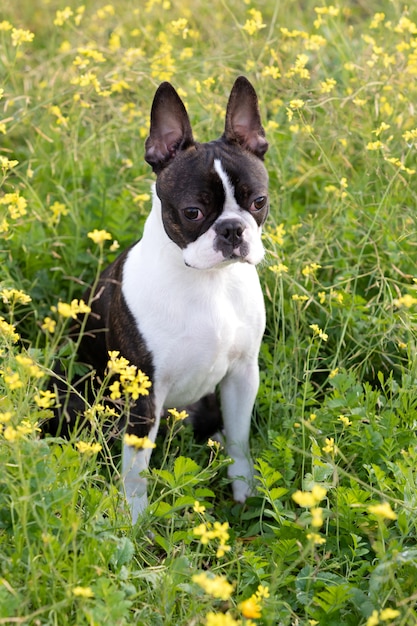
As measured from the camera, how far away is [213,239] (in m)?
3.37

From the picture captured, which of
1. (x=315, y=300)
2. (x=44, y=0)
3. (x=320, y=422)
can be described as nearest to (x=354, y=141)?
(x=315, y=300)

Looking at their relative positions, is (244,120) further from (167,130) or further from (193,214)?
(193,214)

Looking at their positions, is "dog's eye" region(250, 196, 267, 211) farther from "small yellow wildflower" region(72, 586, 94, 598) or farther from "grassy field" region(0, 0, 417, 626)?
"small yellow wildflower" region(72, 586, 94, 598)

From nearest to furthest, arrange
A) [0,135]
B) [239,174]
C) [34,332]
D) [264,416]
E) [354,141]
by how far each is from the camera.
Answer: [239,174] < [264,416] < [34,332] < [354,141] < [0,135]

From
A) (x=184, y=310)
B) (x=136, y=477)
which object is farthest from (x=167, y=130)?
(x=136, y=477)

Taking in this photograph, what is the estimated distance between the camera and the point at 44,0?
24.1ft

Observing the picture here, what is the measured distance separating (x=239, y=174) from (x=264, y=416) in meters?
1.18

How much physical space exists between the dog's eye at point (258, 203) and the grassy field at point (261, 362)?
385 mm

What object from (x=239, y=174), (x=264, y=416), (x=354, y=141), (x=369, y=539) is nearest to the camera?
(x=369, y=539)

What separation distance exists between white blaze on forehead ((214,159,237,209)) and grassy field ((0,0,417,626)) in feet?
1.63

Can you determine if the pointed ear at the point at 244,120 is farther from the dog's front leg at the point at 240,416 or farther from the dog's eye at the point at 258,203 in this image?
the dog's front leg at the point at 240,416

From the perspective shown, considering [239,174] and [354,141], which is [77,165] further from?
[239,174]

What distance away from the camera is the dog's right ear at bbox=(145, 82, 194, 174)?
355 cm

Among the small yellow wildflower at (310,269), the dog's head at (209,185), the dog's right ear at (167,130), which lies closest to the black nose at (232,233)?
the dog's head at (209,185)
